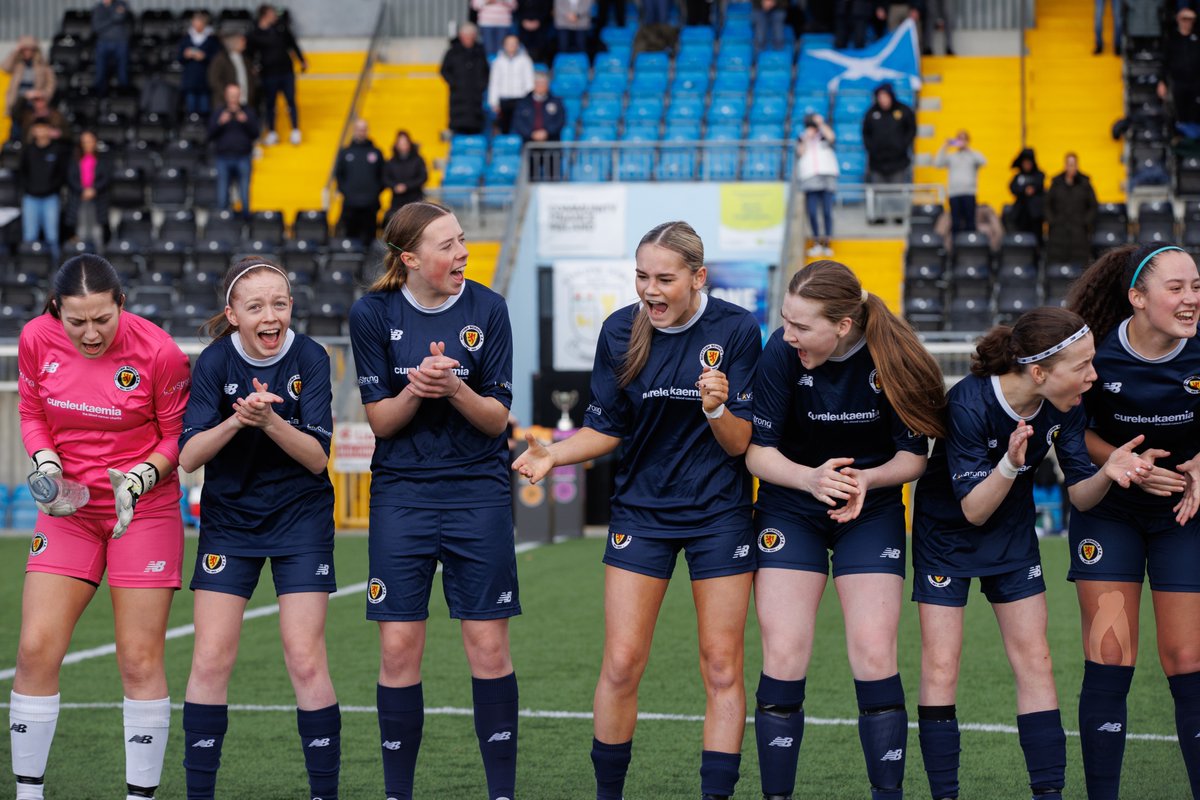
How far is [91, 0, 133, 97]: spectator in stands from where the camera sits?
24.5 m

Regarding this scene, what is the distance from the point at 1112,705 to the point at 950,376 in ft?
39.9

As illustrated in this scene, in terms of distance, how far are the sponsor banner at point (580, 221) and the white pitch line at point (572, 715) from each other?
532 inches

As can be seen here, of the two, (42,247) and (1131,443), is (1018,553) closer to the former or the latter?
(1131,443)

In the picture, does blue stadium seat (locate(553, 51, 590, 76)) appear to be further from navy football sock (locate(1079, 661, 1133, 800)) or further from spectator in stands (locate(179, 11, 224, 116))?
navy football sock (locate(1079, 661, 1133, 800))

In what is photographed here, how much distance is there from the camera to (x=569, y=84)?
24.3m

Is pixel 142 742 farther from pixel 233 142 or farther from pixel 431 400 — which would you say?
pixel 233 142

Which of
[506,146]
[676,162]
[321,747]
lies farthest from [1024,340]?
[506,146]

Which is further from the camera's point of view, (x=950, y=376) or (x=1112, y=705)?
(x=950, y=376)

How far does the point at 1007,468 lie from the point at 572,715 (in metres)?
3.34

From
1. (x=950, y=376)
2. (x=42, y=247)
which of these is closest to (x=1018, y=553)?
(x=950, y=376)

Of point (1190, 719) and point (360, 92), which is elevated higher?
point (360, 92)

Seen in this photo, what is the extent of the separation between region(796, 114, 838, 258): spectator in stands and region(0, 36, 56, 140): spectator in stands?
11015 mm

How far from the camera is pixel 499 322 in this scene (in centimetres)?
579

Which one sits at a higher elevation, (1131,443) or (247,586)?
(1131,443)
